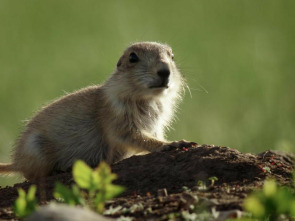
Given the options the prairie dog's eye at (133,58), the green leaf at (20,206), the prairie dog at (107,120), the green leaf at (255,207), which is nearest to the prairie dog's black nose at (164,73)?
the prairie dog at (107,120)

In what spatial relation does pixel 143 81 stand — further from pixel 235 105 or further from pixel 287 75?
pixel 287 75

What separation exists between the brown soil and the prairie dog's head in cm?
99

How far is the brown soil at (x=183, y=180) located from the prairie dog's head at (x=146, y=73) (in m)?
0.99

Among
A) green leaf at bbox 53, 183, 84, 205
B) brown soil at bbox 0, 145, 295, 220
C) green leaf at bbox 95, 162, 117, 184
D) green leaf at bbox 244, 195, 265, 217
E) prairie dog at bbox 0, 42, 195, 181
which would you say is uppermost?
prairie dog at bbox 0, 42, 195, 181

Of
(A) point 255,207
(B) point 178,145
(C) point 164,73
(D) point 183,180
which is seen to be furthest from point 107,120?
(A) point 255,207

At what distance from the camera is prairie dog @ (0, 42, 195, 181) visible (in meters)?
6.34

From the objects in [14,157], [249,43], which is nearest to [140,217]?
[14,157]

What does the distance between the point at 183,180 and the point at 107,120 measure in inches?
76.7

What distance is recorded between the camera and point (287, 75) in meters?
12.6

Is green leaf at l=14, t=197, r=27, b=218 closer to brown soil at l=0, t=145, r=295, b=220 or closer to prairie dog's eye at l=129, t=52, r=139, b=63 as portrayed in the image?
brown soil at l=0, t=145, r=295, b=220

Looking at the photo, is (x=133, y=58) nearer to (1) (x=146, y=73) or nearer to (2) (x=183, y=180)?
(1) (x=146, y=73)

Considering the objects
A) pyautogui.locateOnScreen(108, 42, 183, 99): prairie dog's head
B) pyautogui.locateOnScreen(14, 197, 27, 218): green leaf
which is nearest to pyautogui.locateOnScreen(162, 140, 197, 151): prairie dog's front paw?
pyautogui.locateOnScreen(108, 42, 183, 99): prairie dog's head

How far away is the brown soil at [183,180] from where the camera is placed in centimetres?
382

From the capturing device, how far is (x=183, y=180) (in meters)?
4.72
